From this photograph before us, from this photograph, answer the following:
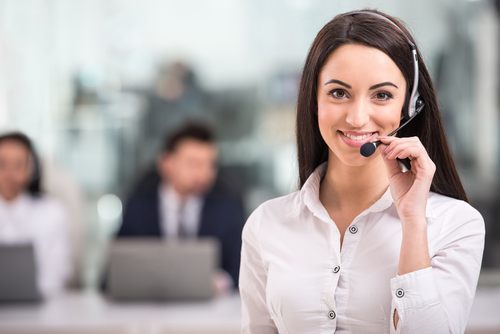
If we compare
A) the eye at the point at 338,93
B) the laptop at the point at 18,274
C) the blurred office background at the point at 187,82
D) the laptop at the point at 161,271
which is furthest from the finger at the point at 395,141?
the blurred office background at the point at 187,82

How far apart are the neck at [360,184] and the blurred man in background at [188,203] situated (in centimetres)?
224

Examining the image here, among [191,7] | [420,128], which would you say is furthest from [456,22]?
[420,128]

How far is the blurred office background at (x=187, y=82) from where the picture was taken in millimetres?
6129

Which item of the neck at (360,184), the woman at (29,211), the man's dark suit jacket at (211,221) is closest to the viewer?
the neck at (360,184)

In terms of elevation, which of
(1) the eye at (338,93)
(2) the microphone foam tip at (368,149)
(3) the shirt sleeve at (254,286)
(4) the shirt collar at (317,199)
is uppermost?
(1) the eye at (338,93)

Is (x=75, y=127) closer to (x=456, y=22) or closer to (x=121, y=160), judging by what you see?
(x=121, y=160)

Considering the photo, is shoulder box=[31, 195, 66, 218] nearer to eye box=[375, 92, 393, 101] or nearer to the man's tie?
the man's tie

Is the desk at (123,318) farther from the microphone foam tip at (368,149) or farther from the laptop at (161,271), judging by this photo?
the microphone foam tip at (368,149)

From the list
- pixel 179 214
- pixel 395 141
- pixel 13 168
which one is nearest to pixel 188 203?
pixel 179 214

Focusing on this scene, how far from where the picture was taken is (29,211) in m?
4.11

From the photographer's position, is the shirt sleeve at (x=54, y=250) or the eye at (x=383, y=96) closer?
the eye at (x=383, y=96)

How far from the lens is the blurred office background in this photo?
613 centimetres

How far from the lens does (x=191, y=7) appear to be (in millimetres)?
6121

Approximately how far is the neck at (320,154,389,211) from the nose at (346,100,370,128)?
0.48 feet
